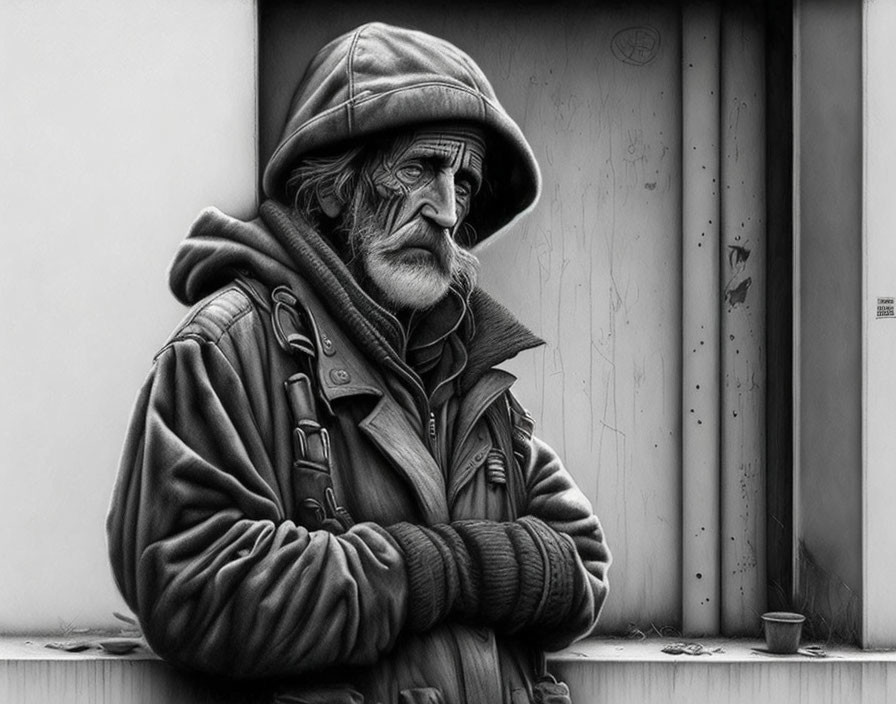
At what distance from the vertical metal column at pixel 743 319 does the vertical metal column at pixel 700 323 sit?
42 millimetres

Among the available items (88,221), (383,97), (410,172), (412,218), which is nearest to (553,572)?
(412,218)

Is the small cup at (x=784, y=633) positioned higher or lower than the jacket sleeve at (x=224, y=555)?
lower

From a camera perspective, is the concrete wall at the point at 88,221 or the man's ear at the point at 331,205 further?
the concrete wall at the point at 88,221

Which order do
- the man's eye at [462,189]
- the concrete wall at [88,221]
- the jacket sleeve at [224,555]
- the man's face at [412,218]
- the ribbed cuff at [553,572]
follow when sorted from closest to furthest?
the jacket sleeve at [224,555] < the ribbed cuff at [553,572] < the man's face at [412,218] < the man's eye at [462,189] < the concrete wall at [88,221]

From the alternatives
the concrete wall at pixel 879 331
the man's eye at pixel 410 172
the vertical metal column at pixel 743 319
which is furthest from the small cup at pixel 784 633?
the man's eye at pixel 410 172

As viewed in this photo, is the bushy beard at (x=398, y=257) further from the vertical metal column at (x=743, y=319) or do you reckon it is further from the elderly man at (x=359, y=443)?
the vertical metal column at (x=743, y=319)

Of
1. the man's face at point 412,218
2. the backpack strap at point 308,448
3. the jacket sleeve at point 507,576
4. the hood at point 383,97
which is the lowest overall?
the jacket sleeve at point 507,576

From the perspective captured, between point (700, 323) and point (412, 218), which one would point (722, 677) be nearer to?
point (700, 323)

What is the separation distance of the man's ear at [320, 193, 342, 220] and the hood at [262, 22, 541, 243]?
0.12 metres

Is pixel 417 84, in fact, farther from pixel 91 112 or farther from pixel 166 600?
pixel 166 600

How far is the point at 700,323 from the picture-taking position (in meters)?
4.71

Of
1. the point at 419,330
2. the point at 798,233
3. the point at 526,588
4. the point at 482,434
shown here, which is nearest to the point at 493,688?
the point at 526,588

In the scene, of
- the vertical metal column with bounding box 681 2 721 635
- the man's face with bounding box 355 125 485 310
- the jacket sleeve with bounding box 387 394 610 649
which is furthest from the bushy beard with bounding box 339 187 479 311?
the vertical metal column with bounding box 681 2 721 635

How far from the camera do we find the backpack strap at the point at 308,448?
3.60 m
